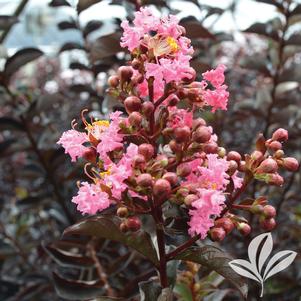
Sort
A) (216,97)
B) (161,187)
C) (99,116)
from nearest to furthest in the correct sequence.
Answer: (161,187), (216,97), (99,116)

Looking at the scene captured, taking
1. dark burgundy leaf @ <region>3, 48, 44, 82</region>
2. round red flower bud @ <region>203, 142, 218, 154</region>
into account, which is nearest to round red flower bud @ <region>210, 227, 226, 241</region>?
round red flower bud @ <region>203, 142, 218, 154</region>

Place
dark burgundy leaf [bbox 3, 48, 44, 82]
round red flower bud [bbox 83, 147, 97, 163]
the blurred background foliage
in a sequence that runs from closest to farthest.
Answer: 1. round red flower bud [bbox 83, 147, 97, 163]
2. the blurred background foliage
3. dark burgundy leaf [bbox 3, 48, 44, 82]

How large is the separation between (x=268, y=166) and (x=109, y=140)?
0.22 m

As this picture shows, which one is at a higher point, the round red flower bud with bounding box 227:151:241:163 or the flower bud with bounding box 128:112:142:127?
the flower bud with bounding box 128:112:142:127

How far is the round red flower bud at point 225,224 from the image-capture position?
0.72 metres

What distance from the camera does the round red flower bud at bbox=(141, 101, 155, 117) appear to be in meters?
0.73

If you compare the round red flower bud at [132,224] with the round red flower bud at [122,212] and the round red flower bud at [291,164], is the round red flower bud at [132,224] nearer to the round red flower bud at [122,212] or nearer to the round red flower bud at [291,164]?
the round red flower bud at [122,212]

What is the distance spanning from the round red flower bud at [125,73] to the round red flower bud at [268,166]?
0.72 ft

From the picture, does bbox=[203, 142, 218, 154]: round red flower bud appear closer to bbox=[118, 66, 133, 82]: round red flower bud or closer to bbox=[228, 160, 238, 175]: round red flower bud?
bbox=[228, 160, 238, 175]: round red flower bud

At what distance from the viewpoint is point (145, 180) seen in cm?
68

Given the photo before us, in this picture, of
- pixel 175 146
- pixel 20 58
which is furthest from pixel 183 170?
pixel 20 58

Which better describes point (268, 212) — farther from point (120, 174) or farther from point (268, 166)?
point (120, 174)

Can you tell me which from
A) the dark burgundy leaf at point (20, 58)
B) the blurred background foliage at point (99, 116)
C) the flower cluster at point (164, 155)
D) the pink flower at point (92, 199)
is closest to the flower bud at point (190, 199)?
the flower cluster at point (164, 155)

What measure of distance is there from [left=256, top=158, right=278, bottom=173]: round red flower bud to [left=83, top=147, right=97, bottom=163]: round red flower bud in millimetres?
230
